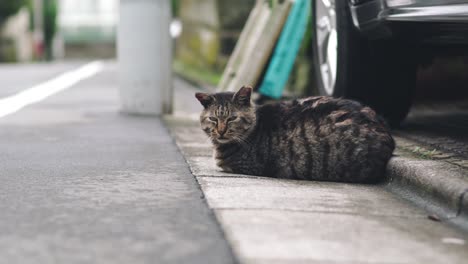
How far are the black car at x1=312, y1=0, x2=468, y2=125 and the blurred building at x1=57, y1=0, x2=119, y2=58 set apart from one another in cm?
4118

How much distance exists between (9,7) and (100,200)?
26.9 metres

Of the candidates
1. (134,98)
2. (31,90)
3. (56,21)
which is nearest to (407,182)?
(134,98)

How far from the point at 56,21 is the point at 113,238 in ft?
136

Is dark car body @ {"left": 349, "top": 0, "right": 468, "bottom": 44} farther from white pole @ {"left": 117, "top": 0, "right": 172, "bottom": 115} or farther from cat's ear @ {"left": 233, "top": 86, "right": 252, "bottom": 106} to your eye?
white pole @ {"left": 117, "top": 0, "right": 172, "bottom": 115}

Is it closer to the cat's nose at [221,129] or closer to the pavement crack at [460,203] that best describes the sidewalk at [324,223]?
the pavement crack at [460,203]

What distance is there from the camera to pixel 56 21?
4278 centimetres

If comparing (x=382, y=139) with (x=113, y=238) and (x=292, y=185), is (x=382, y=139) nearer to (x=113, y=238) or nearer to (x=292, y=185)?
(x=292, y=185)

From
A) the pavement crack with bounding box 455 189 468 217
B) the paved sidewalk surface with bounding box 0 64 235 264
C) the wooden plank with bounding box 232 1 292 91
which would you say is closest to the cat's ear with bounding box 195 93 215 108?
the paved sidewalk surface with bounding box 0 64 235 264

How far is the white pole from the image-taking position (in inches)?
302

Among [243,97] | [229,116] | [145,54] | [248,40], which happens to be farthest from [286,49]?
[229,116]

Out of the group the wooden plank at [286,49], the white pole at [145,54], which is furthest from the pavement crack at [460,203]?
the white pole at [145,54]

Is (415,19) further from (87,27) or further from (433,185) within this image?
(87,27)

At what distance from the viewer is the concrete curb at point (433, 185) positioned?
3.52m

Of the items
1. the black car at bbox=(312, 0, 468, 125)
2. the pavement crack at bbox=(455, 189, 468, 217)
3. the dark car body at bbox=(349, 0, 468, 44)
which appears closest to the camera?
the pavement crack at bbox=(455, 189, 468, 217)
